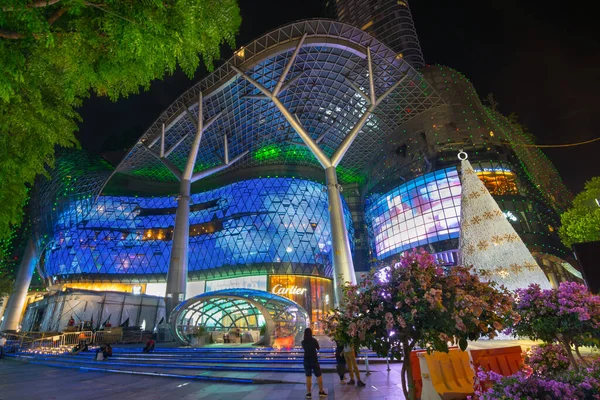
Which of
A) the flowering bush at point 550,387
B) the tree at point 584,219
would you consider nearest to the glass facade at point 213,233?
the tree at point 584,219

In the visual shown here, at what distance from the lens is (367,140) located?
153 ft

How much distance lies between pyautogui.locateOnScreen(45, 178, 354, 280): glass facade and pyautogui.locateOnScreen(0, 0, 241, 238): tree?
36.7 m

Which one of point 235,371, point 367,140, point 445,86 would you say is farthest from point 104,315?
point 445,86

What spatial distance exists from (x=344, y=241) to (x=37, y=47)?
22.6m

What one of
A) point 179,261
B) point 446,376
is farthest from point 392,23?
point 446,376

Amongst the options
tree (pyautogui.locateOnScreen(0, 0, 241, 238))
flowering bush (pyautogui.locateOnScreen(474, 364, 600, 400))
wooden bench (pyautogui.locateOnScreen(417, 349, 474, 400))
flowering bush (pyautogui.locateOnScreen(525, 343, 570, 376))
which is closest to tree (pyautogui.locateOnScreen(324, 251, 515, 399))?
flowering bush (pyautogui.locateOnScreen(474, 364, 600, 400))

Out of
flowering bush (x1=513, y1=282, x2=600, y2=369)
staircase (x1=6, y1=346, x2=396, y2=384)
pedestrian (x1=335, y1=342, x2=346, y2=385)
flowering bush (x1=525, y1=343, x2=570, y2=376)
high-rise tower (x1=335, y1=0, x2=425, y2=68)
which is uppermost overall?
high-rise tower (x1=335, y1=0, x2=425, y2=68)

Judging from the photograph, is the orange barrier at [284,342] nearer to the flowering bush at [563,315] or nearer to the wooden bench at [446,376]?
the wooden bench at [446,376]

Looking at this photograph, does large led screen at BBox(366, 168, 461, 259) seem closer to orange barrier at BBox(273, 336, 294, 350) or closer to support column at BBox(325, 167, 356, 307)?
support column at BBox(325, 167, 356, 307)

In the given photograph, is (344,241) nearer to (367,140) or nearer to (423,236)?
(423,236)

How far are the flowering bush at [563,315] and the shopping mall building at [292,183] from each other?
56.9 ft

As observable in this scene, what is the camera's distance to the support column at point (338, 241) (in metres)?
24.5

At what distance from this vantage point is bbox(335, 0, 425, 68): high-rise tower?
68.9 metres

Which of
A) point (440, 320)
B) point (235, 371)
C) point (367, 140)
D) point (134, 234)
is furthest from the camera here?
point (134, 234)
